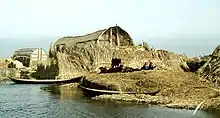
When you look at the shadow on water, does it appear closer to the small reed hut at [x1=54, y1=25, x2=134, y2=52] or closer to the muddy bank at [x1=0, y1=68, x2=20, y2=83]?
the small reed hut at [x1=54, y1=25, x2=134, y2=52]

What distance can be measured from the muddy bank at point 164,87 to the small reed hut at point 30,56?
28.6 m

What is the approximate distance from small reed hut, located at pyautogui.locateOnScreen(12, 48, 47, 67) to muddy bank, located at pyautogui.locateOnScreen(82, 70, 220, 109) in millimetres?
28592

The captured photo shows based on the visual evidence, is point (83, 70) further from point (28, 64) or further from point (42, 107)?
point (42, 107)

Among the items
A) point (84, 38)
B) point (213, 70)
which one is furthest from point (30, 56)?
point (213, 70)

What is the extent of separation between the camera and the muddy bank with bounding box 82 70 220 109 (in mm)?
24919

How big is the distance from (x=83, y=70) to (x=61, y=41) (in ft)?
36.7

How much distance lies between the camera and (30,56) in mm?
60500

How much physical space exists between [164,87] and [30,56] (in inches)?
1414

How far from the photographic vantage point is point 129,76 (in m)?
31.1

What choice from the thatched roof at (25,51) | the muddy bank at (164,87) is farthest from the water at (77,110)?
the thatched roof at (25,51)

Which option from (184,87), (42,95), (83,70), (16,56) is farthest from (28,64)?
(184,87)

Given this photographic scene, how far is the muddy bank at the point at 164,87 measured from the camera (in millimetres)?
24919

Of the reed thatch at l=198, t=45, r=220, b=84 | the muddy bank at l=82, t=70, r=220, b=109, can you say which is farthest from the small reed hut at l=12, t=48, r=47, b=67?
the reed thatch at l=198, t=45, r=220, b=84

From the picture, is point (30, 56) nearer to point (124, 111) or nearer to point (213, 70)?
point (213, 70)
